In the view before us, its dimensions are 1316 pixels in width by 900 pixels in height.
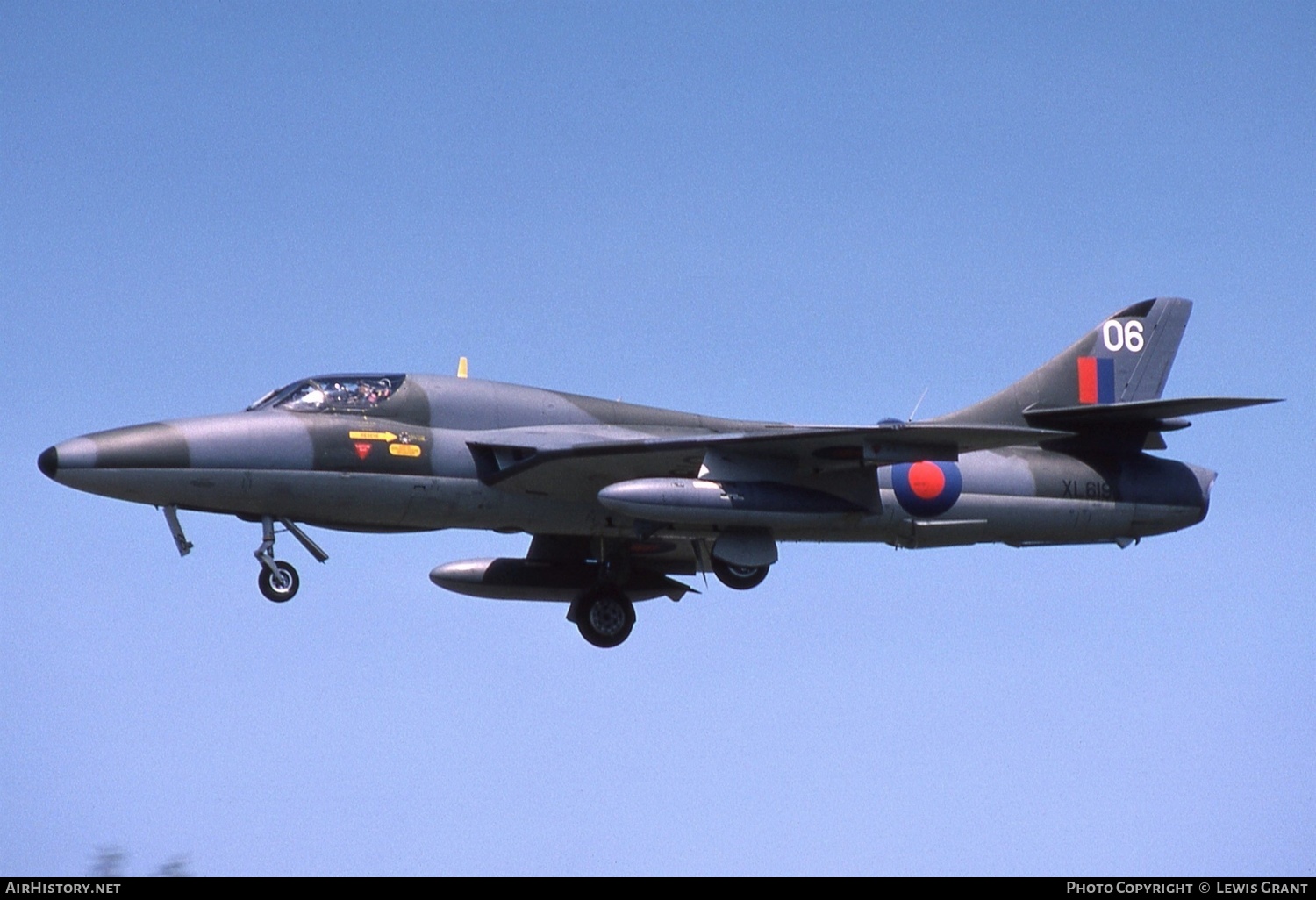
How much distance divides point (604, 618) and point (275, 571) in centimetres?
420

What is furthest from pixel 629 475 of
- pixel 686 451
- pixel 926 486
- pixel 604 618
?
pixel 926 486

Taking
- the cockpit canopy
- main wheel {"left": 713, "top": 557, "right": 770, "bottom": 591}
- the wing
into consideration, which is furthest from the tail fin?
the cockpit canopy

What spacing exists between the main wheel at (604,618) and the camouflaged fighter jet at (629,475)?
2 cm

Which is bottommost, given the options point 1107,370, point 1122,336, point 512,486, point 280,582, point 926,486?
point 280,582

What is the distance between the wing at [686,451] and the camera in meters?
17.5

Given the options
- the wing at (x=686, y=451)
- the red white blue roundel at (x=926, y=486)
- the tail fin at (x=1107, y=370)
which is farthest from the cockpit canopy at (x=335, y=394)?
the tail fin at (x=1107, y=370)

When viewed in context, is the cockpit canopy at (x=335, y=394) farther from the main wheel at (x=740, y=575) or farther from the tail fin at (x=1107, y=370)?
the tail fin at (x=1107, y=370)

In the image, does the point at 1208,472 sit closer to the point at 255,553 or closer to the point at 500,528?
the point at 500,528

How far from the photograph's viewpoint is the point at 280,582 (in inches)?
691

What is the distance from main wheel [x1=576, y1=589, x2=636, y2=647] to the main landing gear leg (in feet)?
11.8

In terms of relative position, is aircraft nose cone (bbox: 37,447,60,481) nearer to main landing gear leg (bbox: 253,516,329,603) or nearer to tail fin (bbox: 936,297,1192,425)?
main landing gear leg (bbox: 253,516,329,603)

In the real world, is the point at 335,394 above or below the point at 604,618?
above

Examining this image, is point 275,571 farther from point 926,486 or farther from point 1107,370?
point 1107,370
